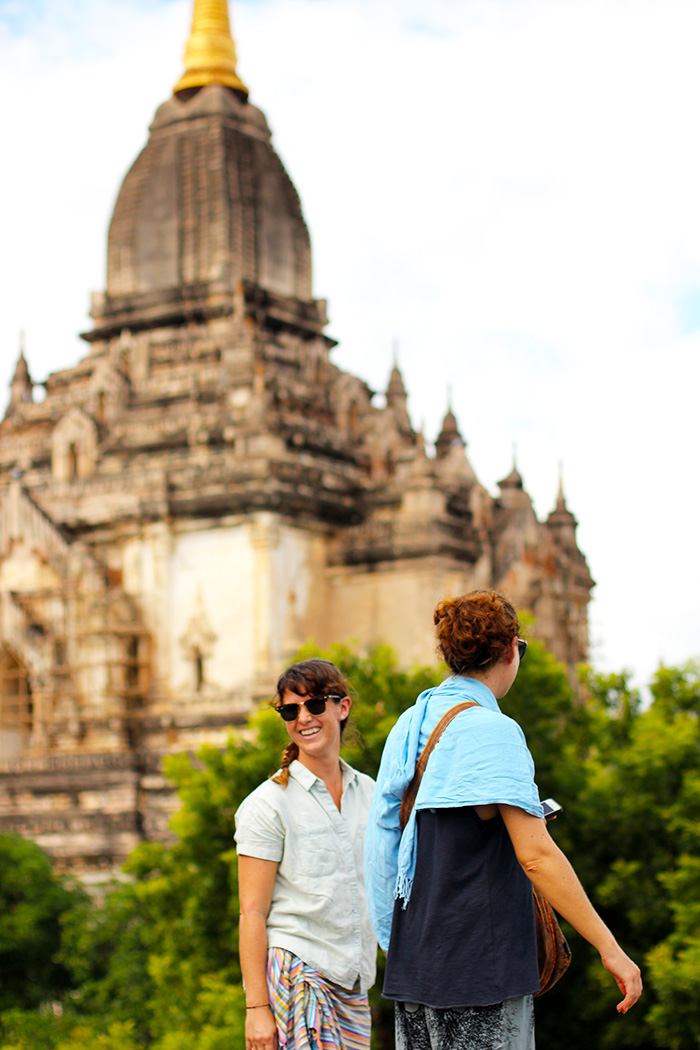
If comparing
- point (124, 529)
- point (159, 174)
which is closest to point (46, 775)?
point (124, 529)

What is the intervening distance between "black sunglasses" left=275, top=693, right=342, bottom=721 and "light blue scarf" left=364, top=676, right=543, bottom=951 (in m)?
0.82

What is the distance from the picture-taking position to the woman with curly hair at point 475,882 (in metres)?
5.16

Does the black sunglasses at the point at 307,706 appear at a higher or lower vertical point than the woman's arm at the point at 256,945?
higher

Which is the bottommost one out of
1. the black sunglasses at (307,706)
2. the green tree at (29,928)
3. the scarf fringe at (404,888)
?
the green tree at (29,928)

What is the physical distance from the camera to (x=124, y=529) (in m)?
29.8

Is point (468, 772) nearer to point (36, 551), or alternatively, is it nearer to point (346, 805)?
point (346, 805)

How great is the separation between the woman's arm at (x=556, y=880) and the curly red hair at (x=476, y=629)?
0.61 m

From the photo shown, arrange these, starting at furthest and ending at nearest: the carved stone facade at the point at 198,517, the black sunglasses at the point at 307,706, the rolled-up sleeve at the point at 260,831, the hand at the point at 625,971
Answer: the carved stone facade at the point at 198,517 < the black sunglasses at the point at 307,706 < the rolled-up sleeve at the point at 260,831 < the hand at the point at 625,971

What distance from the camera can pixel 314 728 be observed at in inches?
257

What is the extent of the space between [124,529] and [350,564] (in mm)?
4765

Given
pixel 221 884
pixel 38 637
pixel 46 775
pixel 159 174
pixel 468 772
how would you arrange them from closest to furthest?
pixel 468 772, pixel 221 884, pixel 46 775, pixel 38 637, pixel 159 174

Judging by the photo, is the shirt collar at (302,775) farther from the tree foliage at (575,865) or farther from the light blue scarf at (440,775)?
the tree foliage at (575,865)

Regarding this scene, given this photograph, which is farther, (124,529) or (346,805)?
(124,529)

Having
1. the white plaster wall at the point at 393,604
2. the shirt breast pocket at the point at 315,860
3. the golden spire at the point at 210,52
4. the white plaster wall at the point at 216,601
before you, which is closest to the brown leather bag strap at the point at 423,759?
the shirt breast pocket at the point at 315,860
